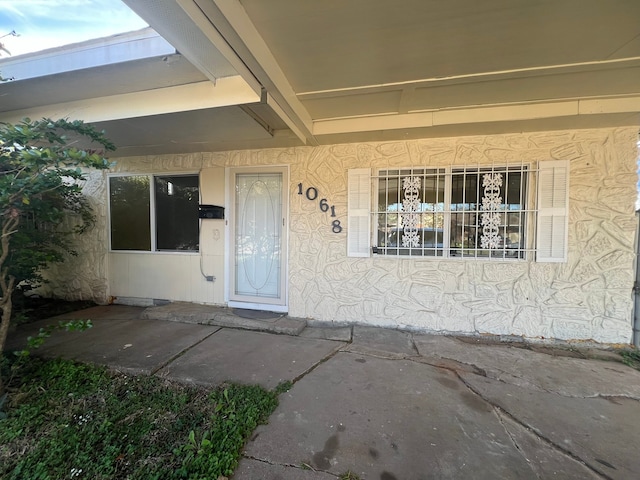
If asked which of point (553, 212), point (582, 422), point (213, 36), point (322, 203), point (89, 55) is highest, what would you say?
point (89, 55)

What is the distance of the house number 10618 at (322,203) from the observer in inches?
145

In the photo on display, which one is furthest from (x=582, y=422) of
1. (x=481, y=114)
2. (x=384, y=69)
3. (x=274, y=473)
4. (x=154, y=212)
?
(x=154, y=212)

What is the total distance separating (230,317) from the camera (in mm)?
3725

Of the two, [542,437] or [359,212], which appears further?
[359,212]

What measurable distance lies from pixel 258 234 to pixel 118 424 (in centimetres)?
272

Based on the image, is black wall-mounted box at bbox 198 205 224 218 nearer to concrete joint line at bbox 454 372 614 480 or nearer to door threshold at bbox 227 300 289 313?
door threshold at bbox 227 300 289 313

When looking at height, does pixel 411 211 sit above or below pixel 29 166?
below

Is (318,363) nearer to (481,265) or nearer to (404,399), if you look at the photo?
(404,399)

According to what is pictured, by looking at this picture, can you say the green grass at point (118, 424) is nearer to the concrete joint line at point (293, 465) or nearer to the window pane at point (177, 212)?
the concrete joint line at point (293, 465)

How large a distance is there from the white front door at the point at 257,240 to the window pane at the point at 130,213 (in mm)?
1656

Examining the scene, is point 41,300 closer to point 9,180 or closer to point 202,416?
point 9,180

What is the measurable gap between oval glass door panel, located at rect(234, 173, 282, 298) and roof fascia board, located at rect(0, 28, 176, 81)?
6.82ft

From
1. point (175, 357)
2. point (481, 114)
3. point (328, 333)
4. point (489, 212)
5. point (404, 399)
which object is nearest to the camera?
point (404, 399)

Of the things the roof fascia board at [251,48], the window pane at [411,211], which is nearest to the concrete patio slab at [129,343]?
the window pane at [411,211]
